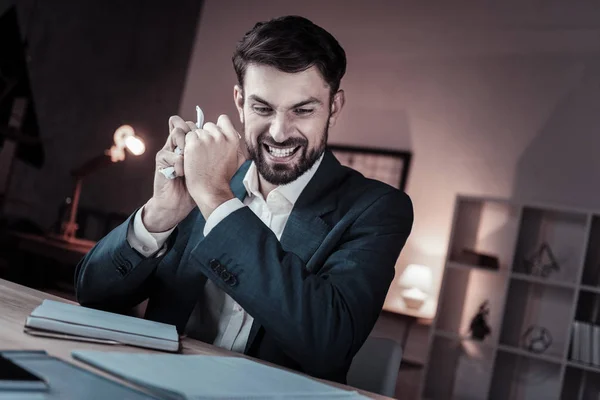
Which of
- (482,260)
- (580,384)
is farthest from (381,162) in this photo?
(580,384)

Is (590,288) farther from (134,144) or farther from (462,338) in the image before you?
(134,144)

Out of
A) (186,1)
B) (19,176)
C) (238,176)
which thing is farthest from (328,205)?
(186,1)

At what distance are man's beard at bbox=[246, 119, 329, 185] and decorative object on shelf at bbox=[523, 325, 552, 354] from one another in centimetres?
353

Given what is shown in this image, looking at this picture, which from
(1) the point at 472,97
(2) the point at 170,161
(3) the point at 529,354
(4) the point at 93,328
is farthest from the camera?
(1) the point at 472,97

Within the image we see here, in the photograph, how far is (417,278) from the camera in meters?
5.01

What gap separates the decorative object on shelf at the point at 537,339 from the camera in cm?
468

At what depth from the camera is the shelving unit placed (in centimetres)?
460

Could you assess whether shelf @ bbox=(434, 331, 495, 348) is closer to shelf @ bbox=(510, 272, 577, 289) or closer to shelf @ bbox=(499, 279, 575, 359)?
shelf @ bbox=(499, 279, 575, 359)

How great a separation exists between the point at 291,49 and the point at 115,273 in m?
0.61

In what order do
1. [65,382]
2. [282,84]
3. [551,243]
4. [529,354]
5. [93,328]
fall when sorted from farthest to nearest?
[551,243]
[529,354]
[282,84]
[93,328]
[65,382]

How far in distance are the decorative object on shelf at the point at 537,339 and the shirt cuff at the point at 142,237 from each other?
3.77 m

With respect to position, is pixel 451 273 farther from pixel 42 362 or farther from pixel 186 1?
pixel 42 362

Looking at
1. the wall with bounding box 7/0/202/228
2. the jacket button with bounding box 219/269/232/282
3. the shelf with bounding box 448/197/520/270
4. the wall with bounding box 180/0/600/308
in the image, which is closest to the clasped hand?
the jacket button with bounding box 219/269/232/282

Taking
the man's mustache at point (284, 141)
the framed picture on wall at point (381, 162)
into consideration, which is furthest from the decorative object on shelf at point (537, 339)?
the man's mustache at point (284, 141)
